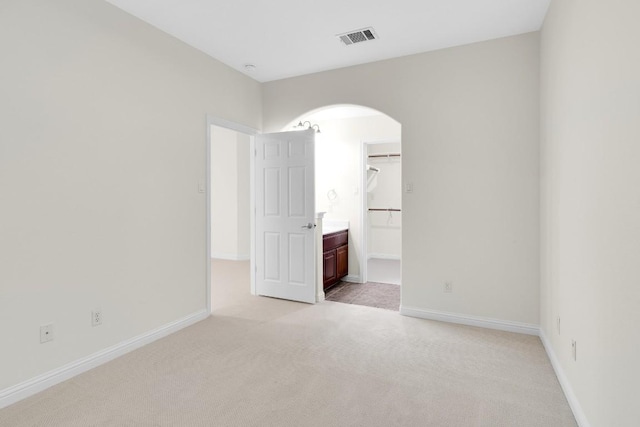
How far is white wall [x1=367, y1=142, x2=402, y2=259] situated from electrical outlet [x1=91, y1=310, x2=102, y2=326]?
5.65 metres

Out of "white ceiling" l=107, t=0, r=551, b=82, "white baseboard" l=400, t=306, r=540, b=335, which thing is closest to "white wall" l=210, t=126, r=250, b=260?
"white ceiling" l=107, t=0, r=551, b=82

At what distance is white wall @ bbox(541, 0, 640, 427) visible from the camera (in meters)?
1.35

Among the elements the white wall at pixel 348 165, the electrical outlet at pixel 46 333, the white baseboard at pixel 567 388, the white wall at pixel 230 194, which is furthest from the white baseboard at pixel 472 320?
the white wall at pixel 230 194

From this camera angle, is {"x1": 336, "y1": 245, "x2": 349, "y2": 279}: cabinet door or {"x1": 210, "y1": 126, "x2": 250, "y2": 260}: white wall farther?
{"x1": 210, "y1": 126, "x2": 250, "y2": 260}: white wall

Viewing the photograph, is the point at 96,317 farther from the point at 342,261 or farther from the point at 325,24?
the point at 342,261

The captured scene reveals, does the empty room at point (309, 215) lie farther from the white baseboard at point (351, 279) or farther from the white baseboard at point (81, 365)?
the white baseboard at point (351, 279)

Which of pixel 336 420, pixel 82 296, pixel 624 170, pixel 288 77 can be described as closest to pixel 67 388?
pixel 82 296

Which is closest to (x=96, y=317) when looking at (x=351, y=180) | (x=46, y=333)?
(x=46, y=333)

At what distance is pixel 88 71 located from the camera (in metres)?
2.57

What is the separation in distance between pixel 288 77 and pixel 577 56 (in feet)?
10.0

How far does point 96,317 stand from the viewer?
8.70 ft

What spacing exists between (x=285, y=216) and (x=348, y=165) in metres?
1.66

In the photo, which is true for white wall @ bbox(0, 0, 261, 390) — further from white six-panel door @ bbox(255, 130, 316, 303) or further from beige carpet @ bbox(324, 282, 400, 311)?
beige carpet @ bbox(324, 282, 400, 311)

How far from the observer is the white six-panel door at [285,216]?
4152 mm
